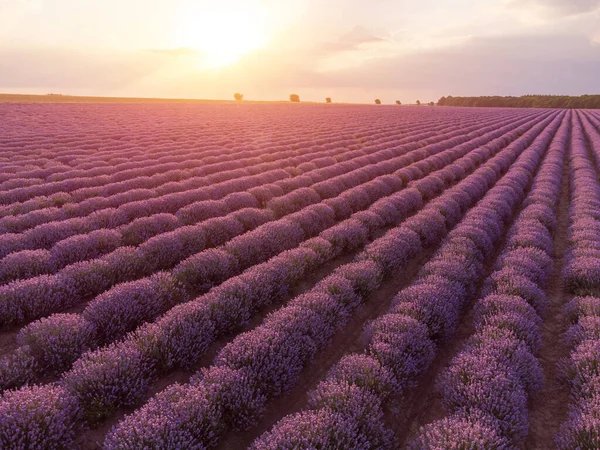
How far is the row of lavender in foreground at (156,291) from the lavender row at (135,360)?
0.40m

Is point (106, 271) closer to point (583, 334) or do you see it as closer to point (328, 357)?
point (328, 357)

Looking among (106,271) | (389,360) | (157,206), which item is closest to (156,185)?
(157,206)

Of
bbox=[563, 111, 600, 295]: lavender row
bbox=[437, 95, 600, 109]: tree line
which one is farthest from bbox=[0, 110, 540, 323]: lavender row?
bbox=[437, 95, 600, 109]: tree line

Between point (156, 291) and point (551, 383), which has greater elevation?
point (156, 291)

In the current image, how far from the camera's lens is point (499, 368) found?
12.5 feet

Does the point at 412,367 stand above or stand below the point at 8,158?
below

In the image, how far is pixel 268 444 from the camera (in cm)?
303

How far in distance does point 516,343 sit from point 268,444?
9.87 feet

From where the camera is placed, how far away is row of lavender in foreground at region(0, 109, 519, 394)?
406 centimetres

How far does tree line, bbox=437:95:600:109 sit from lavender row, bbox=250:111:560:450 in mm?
103804

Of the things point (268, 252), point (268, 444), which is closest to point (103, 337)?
point (268, 444)

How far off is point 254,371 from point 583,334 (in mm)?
3980

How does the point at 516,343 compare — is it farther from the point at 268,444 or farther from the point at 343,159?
the point at 343,159

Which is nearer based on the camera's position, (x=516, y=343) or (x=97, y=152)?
(x=516, y=343)
